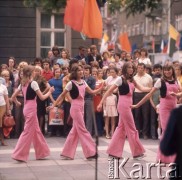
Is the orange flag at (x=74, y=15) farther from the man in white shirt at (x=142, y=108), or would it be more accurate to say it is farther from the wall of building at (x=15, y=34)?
the wall of building at (x=15, y=34)

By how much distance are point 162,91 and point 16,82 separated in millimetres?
6083

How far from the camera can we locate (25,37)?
93.8 ft

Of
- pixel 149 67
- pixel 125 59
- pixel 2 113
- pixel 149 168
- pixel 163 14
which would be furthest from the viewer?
pixel 163 14

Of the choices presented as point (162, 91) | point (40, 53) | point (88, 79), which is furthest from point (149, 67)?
point (40, 53)

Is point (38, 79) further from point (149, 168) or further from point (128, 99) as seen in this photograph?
point (149, 168)

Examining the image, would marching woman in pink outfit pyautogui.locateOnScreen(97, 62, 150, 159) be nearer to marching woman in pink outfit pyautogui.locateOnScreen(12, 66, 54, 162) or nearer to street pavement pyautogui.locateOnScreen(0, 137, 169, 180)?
street pavement pyautogui.locateOnScreen(0, 137, 169, 180)

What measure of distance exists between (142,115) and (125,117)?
190 inches

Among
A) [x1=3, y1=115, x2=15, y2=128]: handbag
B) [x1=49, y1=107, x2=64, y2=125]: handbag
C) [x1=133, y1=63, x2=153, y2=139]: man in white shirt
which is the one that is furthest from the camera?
[x1=49, y1=107, x2=64, y2=125]: handbag

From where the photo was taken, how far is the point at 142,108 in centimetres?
1745

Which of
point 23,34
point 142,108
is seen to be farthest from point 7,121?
point 23,34

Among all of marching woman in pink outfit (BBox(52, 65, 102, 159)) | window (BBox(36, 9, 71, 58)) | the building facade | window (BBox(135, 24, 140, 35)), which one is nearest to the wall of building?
the building facade

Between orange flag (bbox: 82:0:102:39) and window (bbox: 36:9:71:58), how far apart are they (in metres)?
14.2

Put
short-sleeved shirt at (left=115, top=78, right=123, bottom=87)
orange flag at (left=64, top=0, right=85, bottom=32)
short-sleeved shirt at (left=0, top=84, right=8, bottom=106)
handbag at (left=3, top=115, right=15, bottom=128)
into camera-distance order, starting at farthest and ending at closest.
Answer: handbag at (left=3, top=115, right=15, bottom=128) → short-sleeved shirt at (left=0, top=84, right=8, bottom=106) → orange flag at (left=64, top=0, right=85, bottom=32) → short-sleeved shirt at (left=115, top=78, right=123, bottom=87)

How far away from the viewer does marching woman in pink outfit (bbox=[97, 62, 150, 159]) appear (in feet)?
41.9
